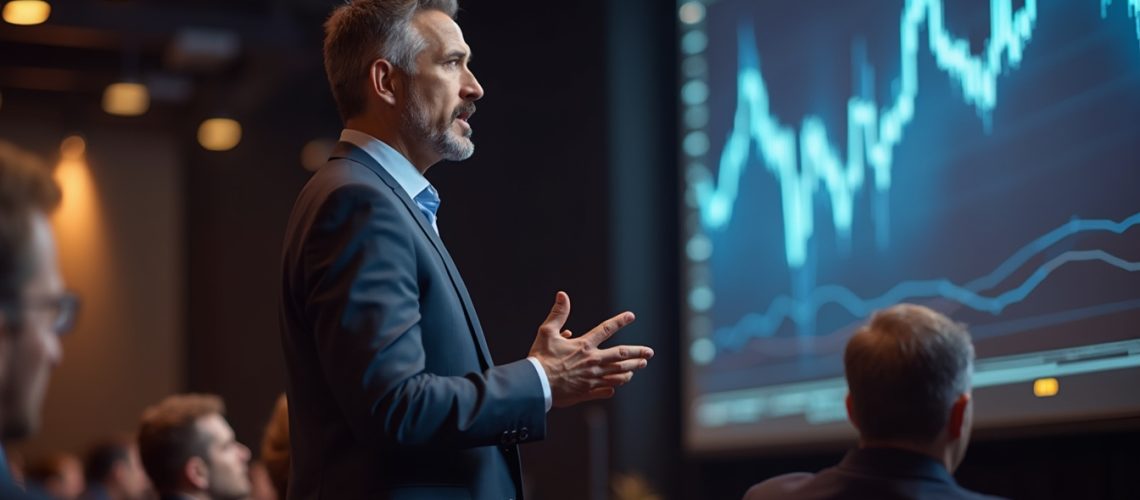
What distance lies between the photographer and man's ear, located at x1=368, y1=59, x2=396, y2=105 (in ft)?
7.04

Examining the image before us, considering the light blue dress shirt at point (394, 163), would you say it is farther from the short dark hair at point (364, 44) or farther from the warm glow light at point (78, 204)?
the warm glow light at point (78, 204)

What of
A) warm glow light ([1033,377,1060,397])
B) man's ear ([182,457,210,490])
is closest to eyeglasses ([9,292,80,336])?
man's ear ([182,457,210,490])

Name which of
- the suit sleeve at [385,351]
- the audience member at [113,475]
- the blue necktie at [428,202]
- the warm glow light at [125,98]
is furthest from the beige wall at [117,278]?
the suit sleeve at [385,351]

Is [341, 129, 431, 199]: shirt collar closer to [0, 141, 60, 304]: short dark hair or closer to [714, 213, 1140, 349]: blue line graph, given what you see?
[0, 141, 60, 304]: short dark hair

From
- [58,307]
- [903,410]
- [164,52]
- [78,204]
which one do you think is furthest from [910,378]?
[78,204]

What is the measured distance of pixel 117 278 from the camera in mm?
8922

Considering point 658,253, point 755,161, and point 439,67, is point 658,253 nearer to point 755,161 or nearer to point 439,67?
point 755,161

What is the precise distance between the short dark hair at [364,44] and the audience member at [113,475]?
427 centimetres

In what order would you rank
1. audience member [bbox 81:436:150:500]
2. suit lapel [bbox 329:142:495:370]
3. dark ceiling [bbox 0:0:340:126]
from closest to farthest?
1. suit lapel [bbox 329:142:495:370]
2. audience member [bbox 81:436:150:500]
3. dark ceiling [bbox 0:0:340:126]

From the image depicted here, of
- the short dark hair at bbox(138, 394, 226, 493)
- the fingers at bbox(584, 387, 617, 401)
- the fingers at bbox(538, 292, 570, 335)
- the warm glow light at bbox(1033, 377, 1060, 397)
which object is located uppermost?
the fingers at bbox(538, 292, 570, 335)

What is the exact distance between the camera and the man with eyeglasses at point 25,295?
1127 mm

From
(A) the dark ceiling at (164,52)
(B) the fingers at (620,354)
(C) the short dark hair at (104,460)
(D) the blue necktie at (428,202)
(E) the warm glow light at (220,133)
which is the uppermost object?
(A) the dark ceiling at (164,52)

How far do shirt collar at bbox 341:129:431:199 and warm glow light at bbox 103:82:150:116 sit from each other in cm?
597

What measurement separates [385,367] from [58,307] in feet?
2.14
